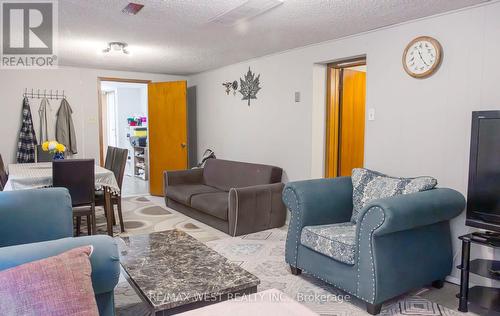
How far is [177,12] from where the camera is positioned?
2.90 metres

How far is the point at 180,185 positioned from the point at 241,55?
2.04 m

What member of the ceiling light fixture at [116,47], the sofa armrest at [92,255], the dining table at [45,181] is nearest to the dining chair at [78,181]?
the dining table at [45,181]

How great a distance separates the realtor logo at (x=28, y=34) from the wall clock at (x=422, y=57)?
287 centimetres

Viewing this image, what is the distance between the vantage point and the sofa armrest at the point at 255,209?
3902 mm

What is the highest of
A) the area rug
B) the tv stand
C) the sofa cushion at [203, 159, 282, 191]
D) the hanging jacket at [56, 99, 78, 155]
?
the hanging jacket at [56, 99, 78, 155]

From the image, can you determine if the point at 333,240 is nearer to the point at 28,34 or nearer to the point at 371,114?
the point at 371,114

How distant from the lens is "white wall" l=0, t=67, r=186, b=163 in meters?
5.26

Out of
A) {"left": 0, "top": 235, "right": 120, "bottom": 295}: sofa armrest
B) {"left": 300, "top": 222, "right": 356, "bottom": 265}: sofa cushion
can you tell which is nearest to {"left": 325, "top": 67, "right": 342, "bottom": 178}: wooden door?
{"left": 300, "top": 222, "right": 356, "bottom": 265}: sofa cushion

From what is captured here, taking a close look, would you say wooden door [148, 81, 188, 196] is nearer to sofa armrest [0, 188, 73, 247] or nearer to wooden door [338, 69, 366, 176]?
wooden door [338, 69, 366, 176]

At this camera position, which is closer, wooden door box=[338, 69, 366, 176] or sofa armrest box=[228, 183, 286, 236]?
sofa armrest box=[228, 183, 286, 236]

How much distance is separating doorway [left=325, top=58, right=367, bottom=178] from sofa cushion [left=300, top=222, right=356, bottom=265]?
1565mm

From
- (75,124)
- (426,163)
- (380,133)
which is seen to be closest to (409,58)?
(380,133)

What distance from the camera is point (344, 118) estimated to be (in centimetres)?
437

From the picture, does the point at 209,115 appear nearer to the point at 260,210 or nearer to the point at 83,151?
the point at 83,151
